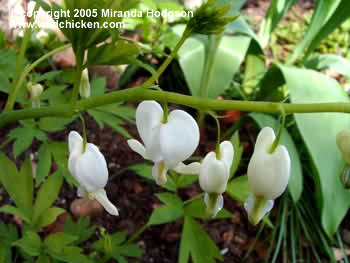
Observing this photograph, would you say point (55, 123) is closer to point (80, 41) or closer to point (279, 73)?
point (80, 41)

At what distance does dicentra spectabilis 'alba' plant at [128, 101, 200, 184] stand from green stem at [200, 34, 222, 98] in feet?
3.70

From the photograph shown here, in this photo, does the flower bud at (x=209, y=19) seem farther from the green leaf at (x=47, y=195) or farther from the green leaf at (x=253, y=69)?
the green leaf at (x=253, y=69)

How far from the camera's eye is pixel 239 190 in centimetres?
131

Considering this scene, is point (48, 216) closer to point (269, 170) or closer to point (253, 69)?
point (269, 170)

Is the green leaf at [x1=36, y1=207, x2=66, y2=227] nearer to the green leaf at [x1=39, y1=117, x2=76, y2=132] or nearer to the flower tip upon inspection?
the green leaf at [x1=39, y1=117, x2=76, y2=132]

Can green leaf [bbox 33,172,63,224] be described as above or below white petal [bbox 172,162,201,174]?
below

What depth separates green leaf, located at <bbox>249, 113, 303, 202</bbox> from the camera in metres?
1.68

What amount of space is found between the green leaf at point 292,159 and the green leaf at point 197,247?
545mm

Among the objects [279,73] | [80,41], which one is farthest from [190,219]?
[279,73]

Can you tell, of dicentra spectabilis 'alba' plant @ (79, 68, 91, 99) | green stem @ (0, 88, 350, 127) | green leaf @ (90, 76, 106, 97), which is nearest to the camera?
green stem @ (0, 88, 350, 127)

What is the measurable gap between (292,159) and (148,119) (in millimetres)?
1053

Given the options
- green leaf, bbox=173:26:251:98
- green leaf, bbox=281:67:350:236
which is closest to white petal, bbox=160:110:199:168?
green leaf, bbox=281:67:350:236

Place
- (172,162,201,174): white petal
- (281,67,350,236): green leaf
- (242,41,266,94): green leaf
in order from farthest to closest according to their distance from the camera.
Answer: (242,41,266,94): green leaf
(281,67,350,236): green leaf
(172,162,201,174): white petal

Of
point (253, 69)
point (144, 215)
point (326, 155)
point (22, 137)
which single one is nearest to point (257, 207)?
point (22, 137)
